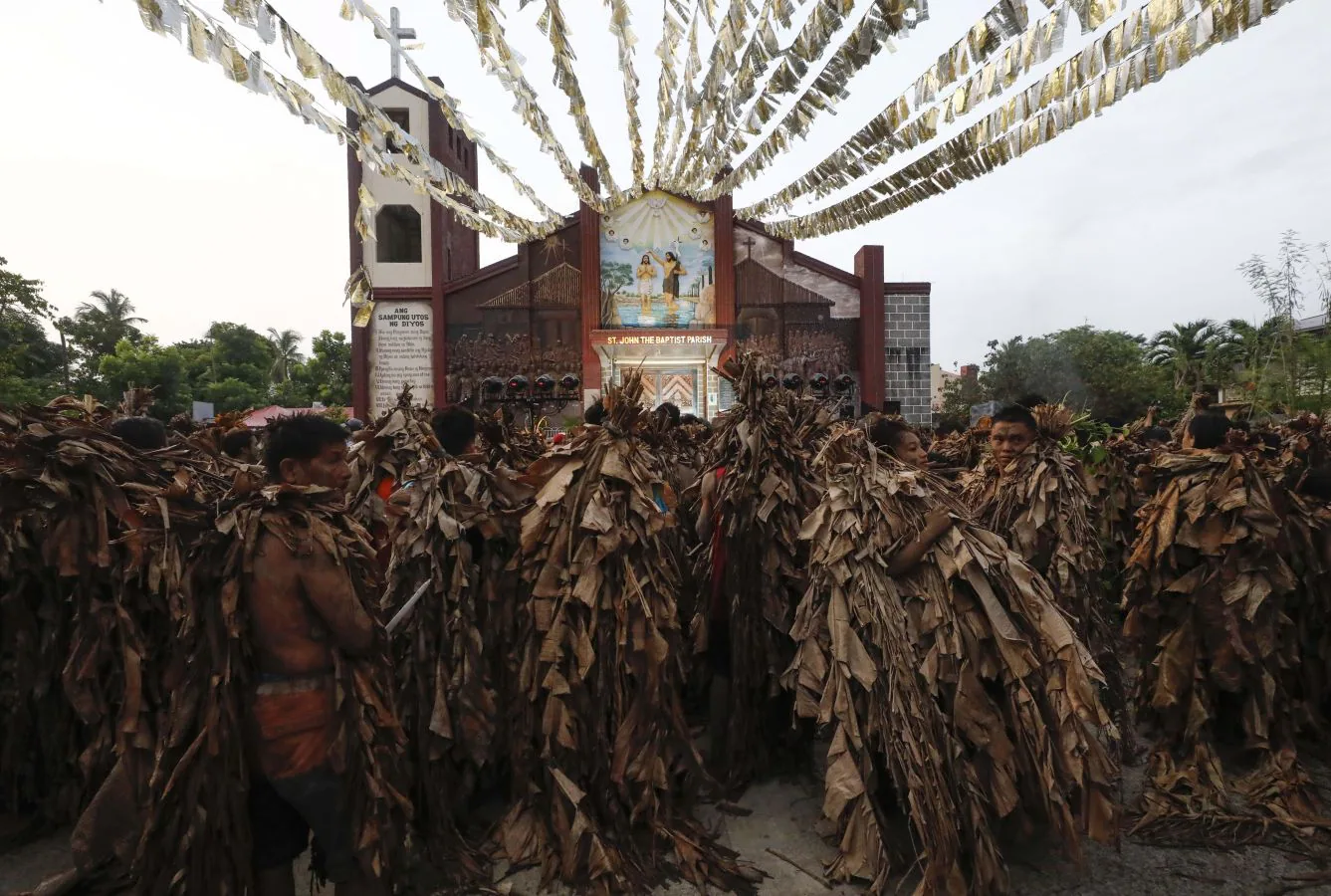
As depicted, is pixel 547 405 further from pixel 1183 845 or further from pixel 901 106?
pixel 1183 845

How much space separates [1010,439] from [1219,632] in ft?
5.01

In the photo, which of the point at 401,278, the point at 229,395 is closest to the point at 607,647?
the point at 401,278

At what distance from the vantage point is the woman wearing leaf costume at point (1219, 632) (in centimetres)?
374

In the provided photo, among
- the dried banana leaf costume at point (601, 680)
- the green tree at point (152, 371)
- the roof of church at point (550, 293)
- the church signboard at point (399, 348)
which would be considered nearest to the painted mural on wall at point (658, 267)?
the roof of church at point (550, 293)

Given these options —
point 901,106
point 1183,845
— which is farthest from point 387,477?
point 1183,845

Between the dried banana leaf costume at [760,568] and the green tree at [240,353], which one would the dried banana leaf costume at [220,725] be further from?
the green tree at [240,353]

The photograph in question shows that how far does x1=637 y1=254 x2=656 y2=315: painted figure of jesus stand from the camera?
2066 centimetres

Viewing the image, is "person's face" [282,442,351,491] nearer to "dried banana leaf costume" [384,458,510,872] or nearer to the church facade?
"dried banana leaf costume" [384,458,510,872]

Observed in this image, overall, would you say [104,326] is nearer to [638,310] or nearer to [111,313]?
[111,313]

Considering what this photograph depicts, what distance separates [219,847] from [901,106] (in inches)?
225

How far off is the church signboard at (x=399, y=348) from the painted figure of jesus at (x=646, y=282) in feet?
20.4

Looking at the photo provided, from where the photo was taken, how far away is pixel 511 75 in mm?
6164

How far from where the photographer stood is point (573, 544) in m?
3.47

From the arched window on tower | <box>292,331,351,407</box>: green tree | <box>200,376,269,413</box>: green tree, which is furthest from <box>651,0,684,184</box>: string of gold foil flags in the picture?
<box>292,331,351,407</box>: green tree
